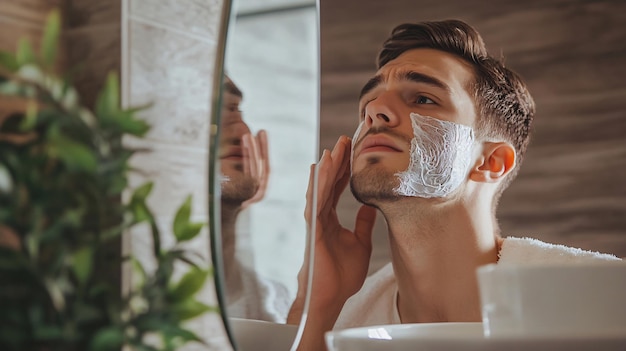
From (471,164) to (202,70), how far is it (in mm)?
275

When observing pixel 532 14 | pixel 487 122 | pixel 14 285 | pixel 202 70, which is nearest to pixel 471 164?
pixel 487 122

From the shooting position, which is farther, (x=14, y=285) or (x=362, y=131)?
(x=362, y=131)

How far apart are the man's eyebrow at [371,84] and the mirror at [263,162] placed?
3.0 inches

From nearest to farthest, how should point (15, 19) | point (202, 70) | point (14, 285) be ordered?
point (14, 285) → point (15, 19) → point (202, 70)

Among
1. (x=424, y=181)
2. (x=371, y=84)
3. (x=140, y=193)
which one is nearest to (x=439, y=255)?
(x=424, y=181)

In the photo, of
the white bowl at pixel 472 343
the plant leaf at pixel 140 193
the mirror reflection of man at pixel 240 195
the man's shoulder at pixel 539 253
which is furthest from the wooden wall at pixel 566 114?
the white bowl at pixel 472 343

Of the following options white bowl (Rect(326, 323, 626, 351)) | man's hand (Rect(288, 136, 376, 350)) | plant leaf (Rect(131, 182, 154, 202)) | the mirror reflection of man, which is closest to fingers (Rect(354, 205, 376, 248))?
man's hand (Rect(288, 136, 376, 350))

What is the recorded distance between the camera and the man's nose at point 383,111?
0.67 m

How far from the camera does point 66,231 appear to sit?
47 cm

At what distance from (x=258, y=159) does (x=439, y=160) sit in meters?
0.16

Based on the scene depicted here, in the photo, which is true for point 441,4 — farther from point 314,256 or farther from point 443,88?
point 314,256

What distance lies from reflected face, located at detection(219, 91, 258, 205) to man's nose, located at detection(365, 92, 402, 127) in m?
0.13

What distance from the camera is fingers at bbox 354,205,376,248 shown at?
68 centimetres

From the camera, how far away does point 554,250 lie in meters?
0.62
